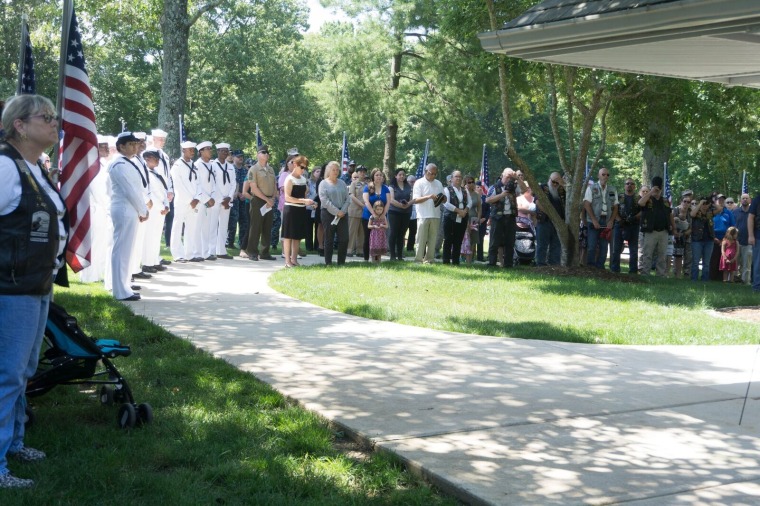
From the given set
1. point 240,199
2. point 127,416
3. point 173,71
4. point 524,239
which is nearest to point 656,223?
point 524,239

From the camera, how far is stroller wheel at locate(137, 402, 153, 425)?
19.7 feet

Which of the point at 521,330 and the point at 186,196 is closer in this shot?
the point at 521,330

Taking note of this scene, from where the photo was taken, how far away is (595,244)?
812 inches

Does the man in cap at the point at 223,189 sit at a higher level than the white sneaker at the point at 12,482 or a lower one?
higher

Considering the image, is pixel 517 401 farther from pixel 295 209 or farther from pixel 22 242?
pixel 295 209

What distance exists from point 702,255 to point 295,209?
1030 centimetres

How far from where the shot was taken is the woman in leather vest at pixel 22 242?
4.88 m

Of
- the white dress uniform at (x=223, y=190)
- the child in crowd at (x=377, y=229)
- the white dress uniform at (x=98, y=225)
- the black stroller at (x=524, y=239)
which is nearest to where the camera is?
the white dress uniform at (x=98, y=225)

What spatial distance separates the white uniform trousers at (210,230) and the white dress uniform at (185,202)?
0.37m

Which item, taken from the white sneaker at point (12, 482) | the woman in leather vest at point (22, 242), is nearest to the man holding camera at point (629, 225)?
the woman in leather vest at point (22, 242)

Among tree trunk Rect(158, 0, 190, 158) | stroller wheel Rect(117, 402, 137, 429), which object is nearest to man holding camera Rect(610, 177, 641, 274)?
tree trunk Rect(158, 0, 190, 158)

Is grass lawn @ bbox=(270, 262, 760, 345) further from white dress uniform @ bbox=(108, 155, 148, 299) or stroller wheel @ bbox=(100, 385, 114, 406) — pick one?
stroller wheel @ bbox=(100, 385, 114, 406)

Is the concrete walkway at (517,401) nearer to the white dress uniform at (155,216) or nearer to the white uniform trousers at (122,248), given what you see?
the white uniform trousers at (122,248)

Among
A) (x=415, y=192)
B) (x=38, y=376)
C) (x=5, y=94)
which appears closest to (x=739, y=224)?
(x=415, y=192)
